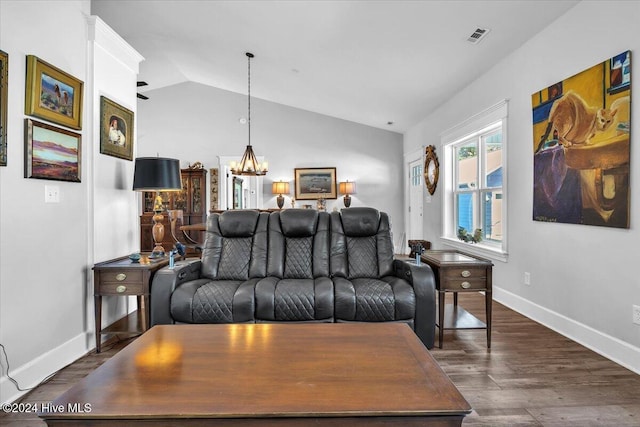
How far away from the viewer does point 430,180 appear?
233 inches

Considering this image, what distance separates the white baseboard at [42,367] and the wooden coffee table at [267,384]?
1.06 metres

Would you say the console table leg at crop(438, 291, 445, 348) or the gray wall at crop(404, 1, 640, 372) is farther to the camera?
the console table leg at crop(438, 291, 445, 348)

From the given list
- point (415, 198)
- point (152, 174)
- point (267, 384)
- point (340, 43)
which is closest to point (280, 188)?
point (415, 198)

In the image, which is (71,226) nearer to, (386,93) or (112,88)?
(112,88)

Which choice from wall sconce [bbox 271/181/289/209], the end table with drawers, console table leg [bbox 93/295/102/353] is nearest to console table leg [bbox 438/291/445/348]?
the end table with drawers

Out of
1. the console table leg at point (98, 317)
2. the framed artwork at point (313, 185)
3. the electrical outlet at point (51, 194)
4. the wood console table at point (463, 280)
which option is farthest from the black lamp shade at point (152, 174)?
the framed artwork at point (313, 185)

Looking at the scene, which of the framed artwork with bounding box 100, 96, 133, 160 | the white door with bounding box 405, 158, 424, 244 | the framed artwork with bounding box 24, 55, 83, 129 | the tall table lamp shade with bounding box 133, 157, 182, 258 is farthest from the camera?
the white door with bounding box 405, 158, 424, 244

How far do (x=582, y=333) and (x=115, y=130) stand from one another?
14.0ft

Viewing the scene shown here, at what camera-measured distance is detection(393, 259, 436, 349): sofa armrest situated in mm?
2527

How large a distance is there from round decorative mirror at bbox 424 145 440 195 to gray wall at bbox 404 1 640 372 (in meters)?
1.47

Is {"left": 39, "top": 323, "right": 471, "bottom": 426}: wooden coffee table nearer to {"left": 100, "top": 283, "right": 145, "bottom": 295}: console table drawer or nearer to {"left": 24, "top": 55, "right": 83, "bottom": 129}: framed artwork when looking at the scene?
{"left": 100, "top": 283, "right": 145, "bottom": 295}: console table drawer

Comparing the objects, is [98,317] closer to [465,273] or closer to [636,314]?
[465,273]

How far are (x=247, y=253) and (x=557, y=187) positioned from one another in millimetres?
2753

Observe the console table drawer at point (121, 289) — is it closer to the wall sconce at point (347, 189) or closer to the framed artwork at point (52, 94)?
the framed artwork at point (52, 94)
